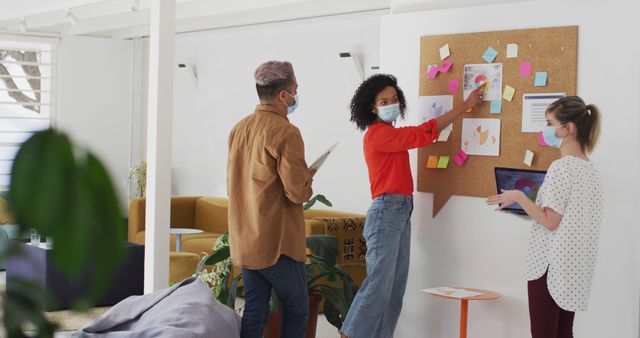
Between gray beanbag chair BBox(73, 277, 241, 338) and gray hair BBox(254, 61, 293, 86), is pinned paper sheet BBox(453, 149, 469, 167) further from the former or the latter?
gray beanbag chair BBox(73, 277, 241, 338)

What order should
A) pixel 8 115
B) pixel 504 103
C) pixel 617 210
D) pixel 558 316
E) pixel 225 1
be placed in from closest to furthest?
pixel 558 316 → pixel 617 210 → pixel 504 103 → pixel 225 1 → pixel 8 115

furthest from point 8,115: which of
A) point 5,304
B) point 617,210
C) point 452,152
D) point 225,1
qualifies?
point 5,304

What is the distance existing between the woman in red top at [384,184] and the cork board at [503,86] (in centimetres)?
19

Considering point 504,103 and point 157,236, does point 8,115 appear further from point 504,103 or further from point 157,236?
point 504,103

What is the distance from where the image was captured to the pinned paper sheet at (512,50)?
4441 mm

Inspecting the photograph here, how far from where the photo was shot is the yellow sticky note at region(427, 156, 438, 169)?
15.8ft

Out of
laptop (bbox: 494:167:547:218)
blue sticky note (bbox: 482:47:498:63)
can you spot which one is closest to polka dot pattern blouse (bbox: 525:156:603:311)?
laptop (bbox: 494:167:547:218)

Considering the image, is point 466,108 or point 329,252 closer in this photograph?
point 466,108

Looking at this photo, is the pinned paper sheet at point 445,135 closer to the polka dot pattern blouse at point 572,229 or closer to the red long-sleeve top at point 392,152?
the red long-sleeve top at point 392,152

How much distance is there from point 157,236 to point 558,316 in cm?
234

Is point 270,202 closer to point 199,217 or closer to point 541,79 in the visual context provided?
point 541,79

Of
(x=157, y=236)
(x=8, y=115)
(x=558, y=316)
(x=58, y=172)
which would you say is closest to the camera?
(x=58, y=172)

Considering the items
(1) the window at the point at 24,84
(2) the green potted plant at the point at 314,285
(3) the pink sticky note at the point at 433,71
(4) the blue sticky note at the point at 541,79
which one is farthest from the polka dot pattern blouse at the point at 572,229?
(1) the window at the point at 24,84

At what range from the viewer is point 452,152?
4.73m
